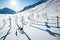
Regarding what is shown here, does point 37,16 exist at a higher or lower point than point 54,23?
higher

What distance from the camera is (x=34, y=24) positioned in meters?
2.26

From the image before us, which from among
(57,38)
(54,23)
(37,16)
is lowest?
(57,38)

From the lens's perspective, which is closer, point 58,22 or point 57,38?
point 57,38

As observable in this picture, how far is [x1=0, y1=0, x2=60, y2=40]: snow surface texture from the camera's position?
82.0 inches

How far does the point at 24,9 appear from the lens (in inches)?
89.4

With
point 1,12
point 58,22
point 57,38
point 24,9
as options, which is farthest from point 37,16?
point 1,12

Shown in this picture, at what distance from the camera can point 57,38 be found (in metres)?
2.02

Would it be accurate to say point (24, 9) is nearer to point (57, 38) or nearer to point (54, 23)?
point (54, 23)

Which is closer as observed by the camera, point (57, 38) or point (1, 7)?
point (57, 38)

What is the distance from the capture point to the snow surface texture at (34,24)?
82.0 inches

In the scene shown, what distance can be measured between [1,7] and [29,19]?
25.1 inches

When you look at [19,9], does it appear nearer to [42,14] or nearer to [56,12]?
[42,14]

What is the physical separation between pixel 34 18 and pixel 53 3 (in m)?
0.51

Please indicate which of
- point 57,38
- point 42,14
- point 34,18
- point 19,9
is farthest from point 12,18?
point 57,38
